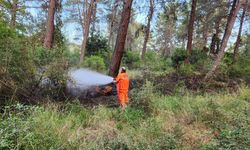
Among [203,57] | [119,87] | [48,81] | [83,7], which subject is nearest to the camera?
[48,81]

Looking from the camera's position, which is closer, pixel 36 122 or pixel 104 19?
pixel 36 122

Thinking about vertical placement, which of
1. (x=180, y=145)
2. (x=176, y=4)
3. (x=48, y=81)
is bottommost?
(x=180, y=145)

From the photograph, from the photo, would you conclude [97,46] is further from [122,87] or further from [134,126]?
[134,126]

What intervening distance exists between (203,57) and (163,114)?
16060mm

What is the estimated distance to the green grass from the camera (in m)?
5.14

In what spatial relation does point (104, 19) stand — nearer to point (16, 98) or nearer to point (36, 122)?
point (16, 98)

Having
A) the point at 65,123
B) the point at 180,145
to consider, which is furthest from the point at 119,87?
the point at 180,145

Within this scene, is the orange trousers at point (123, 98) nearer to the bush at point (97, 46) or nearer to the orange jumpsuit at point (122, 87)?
the orange jumpsuit at point (122, 87)

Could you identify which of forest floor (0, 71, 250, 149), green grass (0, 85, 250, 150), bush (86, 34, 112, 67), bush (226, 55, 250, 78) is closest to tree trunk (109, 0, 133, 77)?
forest floor (0, 71, 250, 149)

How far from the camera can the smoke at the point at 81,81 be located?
9.34 metres

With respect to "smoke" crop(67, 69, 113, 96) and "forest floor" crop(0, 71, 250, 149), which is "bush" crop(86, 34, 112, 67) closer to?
"smoke" crop(67, 69, 113, 96)

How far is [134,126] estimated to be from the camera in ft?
23.4

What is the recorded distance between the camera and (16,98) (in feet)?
25.5

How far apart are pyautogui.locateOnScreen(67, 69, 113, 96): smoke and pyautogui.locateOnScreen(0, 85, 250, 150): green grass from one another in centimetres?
90
